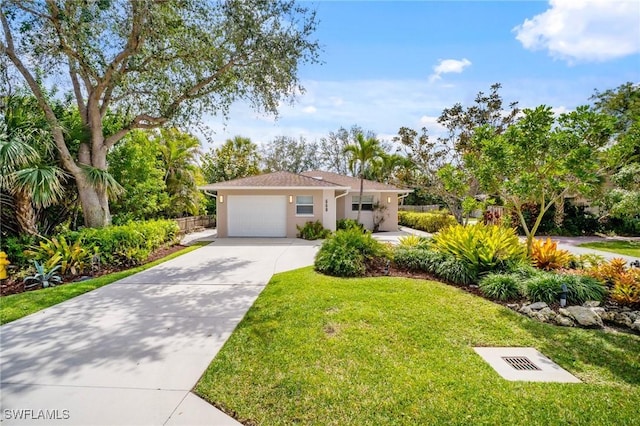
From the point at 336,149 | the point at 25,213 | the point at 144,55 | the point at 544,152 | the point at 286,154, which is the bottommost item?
the point at 25,213

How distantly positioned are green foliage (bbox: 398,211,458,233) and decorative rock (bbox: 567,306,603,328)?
1175 centimetres

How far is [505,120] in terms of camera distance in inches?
711

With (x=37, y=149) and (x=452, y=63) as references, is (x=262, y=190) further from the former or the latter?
(x=452, y=63)

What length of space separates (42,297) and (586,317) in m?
9.37

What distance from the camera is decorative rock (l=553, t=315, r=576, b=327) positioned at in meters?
4.85

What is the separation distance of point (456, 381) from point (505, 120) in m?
18.7

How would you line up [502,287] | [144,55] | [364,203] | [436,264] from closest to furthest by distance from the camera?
[502,287] → [436,264] → [144,55] → [364,203]

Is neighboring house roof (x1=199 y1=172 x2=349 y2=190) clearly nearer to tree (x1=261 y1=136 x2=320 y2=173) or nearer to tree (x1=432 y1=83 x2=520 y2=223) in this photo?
tree (x1=432 y1=83 x2=520 y2=223)

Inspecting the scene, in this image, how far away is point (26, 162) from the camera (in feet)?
25.0

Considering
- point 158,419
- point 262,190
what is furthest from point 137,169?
point 158,419

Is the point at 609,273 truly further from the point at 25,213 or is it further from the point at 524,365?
the point at 25,213

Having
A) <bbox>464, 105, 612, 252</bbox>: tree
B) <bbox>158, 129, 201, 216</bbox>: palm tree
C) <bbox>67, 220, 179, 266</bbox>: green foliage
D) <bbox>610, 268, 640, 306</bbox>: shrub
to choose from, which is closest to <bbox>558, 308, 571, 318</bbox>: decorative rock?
<bbox>610, 268, 640, 306</bbox>: shrub

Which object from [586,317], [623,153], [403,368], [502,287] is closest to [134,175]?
[403,368]

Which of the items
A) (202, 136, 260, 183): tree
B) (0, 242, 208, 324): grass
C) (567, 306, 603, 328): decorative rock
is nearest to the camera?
(567, 306, 603, 328): decorative rock
